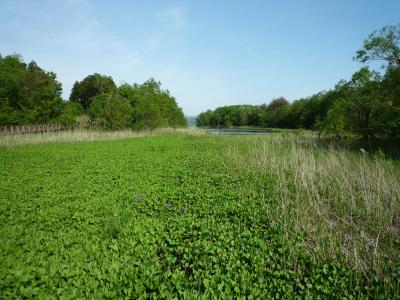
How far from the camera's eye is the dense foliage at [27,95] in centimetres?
2095

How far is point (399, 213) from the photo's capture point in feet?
16.4

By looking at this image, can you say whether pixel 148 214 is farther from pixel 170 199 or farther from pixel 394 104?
pixel 394 104

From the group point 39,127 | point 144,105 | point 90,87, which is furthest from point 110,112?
point 90,87

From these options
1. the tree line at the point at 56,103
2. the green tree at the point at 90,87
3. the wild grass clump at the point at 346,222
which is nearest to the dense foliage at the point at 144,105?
the tree line at the point at 56,103

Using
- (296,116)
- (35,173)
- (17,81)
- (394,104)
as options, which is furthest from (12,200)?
(296,116)

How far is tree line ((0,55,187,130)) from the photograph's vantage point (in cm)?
2170

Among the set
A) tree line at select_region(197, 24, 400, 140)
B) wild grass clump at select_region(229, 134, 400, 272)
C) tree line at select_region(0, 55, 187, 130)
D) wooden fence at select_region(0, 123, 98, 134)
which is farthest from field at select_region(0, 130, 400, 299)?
tree line at select_region(0, 55, 187, 130)

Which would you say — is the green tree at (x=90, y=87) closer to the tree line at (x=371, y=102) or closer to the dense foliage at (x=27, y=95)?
the dense foliage at (x=27, y=95)

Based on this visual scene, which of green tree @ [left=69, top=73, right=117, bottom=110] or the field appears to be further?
green tree @ [left=69, top=73, right=117, bottom=110]

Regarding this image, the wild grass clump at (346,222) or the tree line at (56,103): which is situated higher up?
the tree line at (56,103)

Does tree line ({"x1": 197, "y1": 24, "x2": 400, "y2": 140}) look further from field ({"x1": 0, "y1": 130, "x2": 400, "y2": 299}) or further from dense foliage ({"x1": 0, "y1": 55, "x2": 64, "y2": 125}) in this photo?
dense foliage ({"x1": 0, "y1": 55, "x2": 64, "y2": 125})

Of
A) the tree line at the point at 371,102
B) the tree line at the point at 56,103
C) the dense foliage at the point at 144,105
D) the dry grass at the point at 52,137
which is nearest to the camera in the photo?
the tree line at the point at 371,102

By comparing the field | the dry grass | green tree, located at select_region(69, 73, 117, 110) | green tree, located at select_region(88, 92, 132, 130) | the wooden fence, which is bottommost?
the field

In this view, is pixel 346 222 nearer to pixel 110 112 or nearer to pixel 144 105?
pixel 110 112
